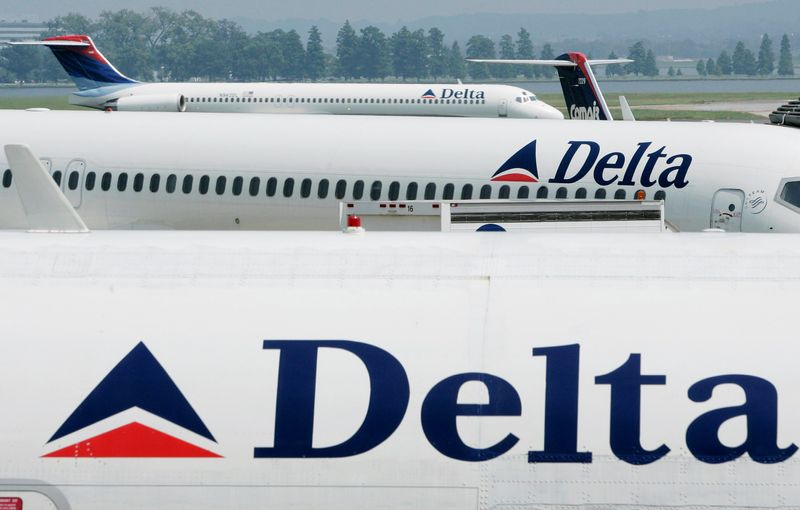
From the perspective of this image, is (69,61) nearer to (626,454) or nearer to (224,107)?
(224,107)

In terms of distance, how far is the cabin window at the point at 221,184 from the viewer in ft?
74.8

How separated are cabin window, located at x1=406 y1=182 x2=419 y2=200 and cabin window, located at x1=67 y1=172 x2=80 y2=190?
19.7ft

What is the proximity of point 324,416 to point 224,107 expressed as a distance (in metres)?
65.9

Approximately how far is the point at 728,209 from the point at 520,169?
11.6 ft

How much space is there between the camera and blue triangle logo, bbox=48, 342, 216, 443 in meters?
8.38

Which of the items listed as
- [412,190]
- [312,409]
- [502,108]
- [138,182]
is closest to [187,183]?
[138,182]

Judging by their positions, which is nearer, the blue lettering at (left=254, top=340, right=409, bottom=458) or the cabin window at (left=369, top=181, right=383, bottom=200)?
the blue lettering at (left=254, top=340, right=409, bottom=458)

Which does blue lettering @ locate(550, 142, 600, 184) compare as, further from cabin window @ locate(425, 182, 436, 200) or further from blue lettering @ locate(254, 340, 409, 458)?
blue lettering @ locate(254, 340, 409, 458)

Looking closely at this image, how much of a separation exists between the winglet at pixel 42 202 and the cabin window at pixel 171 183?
1143cm

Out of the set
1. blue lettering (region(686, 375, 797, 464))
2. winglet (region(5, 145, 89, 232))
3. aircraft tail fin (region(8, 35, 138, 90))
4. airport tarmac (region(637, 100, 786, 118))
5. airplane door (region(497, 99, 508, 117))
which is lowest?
airport tarmac (region(637, 100, 786, 118))

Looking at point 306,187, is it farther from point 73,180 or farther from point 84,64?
point 84,64

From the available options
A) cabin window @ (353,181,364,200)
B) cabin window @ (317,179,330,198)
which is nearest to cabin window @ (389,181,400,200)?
cabin window @ (353,181,364,200)

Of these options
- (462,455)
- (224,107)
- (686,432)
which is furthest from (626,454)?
(224,107)

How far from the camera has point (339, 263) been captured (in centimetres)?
916
